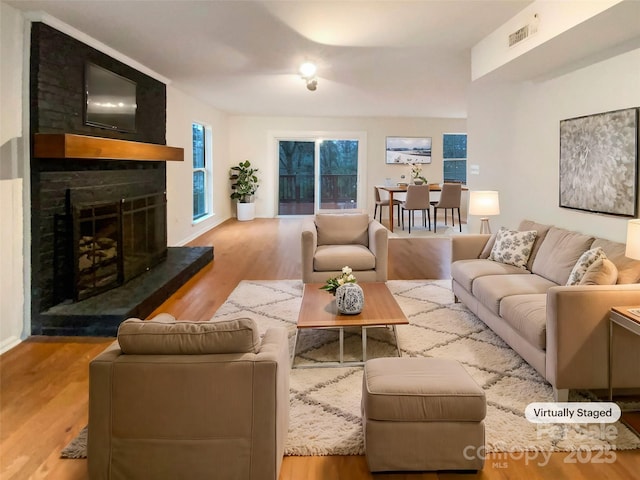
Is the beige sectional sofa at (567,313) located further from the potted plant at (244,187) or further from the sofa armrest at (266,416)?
the potted plant at (244,187)

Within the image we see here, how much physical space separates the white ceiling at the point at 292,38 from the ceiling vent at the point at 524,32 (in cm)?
14

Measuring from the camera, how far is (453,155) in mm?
11516

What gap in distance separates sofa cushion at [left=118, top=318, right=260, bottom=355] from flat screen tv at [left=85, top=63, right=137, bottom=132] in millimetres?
2893

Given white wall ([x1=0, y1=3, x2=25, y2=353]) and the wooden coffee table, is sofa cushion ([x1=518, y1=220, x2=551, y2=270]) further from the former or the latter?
white wall ([x1=0, y1=3, x2=25, y2=353])

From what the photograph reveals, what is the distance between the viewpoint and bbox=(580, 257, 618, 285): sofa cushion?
8.57 feet

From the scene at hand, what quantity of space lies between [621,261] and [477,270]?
3.66 ft

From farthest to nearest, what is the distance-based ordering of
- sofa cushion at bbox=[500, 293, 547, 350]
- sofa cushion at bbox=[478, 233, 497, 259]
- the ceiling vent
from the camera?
1. sofa cushion at bbox=[478, 233, 497, 259]
2. the ceiling vent
3. sofa cushion at bbox=[500, 293, 547, 350]

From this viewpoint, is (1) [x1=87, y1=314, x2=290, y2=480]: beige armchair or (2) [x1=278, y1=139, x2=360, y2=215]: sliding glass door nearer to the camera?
(1) [x1=87, y1=314, x2=290, y2=480]: beige armchair

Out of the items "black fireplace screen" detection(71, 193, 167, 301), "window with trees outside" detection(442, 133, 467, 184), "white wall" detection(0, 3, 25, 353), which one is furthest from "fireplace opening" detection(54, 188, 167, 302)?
"window with trees outside" detection(442, 133, 467, 184)

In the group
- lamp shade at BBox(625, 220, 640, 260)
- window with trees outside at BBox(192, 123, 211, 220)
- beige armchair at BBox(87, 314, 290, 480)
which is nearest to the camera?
beige armchair at BBox(87, 314, 290, 480)

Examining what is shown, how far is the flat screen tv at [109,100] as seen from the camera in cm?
402

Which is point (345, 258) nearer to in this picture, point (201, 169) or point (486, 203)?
point (486, 203)

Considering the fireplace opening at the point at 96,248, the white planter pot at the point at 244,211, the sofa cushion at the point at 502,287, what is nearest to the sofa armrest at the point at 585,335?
the sofa cushion at the point at 502,287

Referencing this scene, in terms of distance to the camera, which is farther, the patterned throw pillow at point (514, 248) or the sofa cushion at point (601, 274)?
the patterned throw pillow at point (514, 248)
